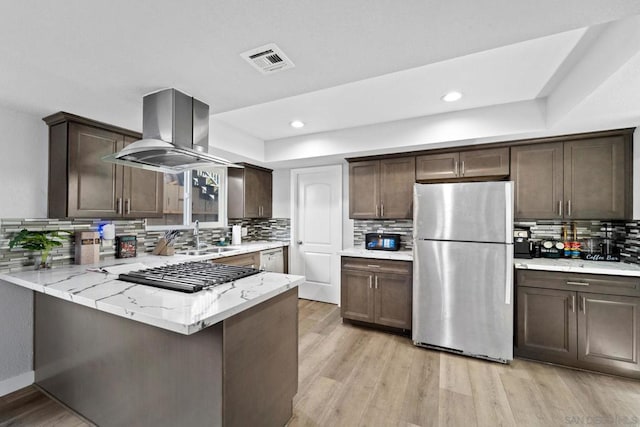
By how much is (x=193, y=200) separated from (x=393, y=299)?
286 cm

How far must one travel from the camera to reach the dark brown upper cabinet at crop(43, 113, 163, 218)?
2170mm

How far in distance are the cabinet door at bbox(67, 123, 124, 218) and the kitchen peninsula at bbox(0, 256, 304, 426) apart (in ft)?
1.89

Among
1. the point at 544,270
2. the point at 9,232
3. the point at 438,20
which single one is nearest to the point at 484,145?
the point at 544,270

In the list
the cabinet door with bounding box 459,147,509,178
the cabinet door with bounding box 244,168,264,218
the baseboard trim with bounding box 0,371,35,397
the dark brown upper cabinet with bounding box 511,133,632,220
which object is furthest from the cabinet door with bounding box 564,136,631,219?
the baseboard trim with bounding box 0,371,35,397

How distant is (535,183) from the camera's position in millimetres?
2775

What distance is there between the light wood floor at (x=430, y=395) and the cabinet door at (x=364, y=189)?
1.62 m

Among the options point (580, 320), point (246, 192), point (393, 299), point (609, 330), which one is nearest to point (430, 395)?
point (393, 299)

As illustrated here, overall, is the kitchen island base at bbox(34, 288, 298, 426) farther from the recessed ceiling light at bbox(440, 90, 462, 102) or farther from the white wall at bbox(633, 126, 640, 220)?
the white wall at bbox(633, 126, 640, 220)

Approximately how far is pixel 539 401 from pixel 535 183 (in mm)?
1948

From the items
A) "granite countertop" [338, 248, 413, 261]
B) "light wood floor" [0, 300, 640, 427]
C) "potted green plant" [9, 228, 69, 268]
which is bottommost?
"light wood floor" [0, 300, 640, 427]

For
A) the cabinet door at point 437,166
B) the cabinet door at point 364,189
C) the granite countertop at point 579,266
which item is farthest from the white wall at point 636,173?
the cabinet door at point 364,189

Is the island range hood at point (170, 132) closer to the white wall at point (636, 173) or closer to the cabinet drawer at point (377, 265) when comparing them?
the cabinet drawer at point (377, 265)

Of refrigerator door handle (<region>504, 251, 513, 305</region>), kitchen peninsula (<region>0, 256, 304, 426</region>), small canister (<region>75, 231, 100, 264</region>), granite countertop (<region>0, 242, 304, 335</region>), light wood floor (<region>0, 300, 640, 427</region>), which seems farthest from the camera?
refrigerator door handle (<region>504, 251, 513, 305</region>)

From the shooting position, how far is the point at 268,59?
5.10 feet
